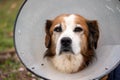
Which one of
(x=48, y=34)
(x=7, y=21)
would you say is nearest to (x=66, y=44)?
(x=48, y=34)

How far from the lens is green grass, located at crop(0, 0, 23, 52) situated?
9.09 m

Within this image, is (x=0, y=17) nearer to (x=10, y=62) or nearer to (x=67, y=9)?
(x=10, y=62)

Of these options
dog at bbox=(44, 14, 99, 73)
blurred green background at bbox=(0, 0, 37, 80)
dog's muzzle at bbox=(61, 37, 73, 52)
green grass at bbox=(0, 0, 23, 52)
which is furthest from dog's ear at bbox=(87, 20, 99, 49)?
green grass at bbox=(0, 0, 23, 52)

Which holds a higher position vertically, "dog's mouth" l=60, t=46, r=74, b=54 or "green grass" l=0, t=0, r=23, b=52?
"dog's mouth" l=60, t=46, r=74, b=54

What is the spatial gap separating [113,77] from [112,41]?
461 millimetres

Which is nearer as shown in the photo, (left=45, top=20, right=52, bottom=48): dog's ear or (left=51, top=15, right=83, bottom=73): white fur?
(left=51, top=15, right=83, bottom=73): white fur

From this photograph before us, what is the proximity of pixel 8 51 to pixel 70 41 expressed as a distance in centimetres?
386

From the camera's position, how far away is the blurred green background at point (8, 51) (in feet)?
21.2

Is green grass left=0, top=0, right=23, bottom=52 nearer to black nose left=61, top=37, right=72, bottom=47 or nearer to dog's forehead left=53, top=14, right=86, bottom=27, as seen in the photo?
dog's forehead left=53, top=14, right=86, bottom=27

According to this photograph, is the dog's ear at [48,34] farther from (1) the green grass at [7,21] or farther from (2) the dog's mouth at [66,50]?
(1) the green grass at [7,21]

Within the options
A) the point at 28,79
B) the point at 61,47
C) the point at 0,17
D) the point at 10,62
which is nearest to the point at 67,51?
the point at 61,47

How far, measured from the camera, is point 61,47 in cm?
443

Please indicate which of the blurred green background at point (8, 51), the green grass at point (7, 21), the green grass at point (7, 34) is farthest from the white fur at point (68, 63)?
the green grass at point (7, 21)

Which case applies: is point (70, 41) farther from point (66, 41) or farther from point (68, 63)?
point (68, 63)
